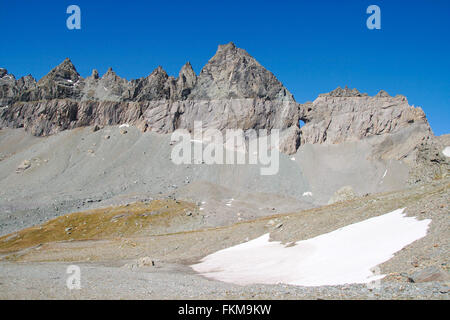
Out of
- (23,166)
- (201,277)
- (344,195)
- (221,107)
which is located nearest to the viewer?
(201,277)

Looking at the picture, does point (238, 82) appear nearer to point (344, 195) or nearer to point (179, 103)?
point (179, 103)

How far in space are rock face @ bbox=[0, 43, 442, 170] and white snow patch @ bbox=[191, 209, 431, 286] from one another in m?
117

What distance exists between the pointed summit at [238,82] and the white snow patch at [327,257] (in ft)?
466

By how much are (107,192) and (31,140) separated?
80730 millimetres

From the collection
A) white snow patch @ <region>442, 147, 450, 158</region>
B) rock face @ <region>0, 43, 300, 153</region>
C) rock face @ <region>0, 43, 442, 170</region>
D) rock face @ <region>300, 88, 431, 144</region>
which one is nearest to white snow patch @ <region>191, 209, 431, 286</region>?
white snow patch @ <region>442, 147, 450, 158</region>

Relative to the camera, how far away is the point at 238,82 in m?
181

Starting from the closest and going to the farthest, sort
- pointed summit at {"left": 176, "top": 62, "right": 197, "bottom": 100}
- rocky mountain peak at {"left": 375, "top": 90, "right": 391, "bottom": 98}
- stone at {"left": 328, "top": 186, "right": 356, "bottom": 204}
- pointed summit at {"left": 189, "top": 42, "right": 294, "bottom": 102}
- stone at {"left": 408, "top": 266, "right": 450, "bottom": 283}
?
stone at {"left": 408, "top": 266, "right": 450, "bottom": 283}, stone at {"left": 328, "top": 186, "right": 356, "bottom": 204}, rocky mountain peak at {"left": 375, "top": 90, "right": 391, "bottom": 98}, pointed summit at {"left": 189, "top": 42, "right": 294, "bottom": 102}, pointed summit at {"left": 176, "top": 62, "right": 197, "bottom": 100}

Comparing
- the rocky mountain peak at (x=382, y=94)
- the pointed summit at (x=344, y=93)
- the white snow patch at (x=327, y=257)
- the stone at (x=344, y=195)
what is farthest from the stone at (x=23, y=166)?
the rocky mountain peak at (x=382, y=94)

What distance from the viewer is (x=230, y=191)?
12319cm

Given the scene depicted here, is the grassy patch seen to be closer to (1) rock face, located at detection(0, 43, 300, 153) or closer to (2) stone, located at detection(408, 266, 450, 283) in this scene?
(2) stone, located at detection(408, 266, 450, 283)

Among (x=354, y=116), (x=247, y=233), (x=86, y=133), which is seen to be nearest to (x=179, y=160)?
(x=86, y=133)

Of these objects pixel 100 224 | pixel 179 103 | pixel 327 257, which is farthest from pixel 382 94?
pixel 327 257

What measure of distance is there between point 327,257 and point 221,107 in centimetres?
14549

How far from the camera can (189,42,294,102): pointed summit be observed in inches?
7023
